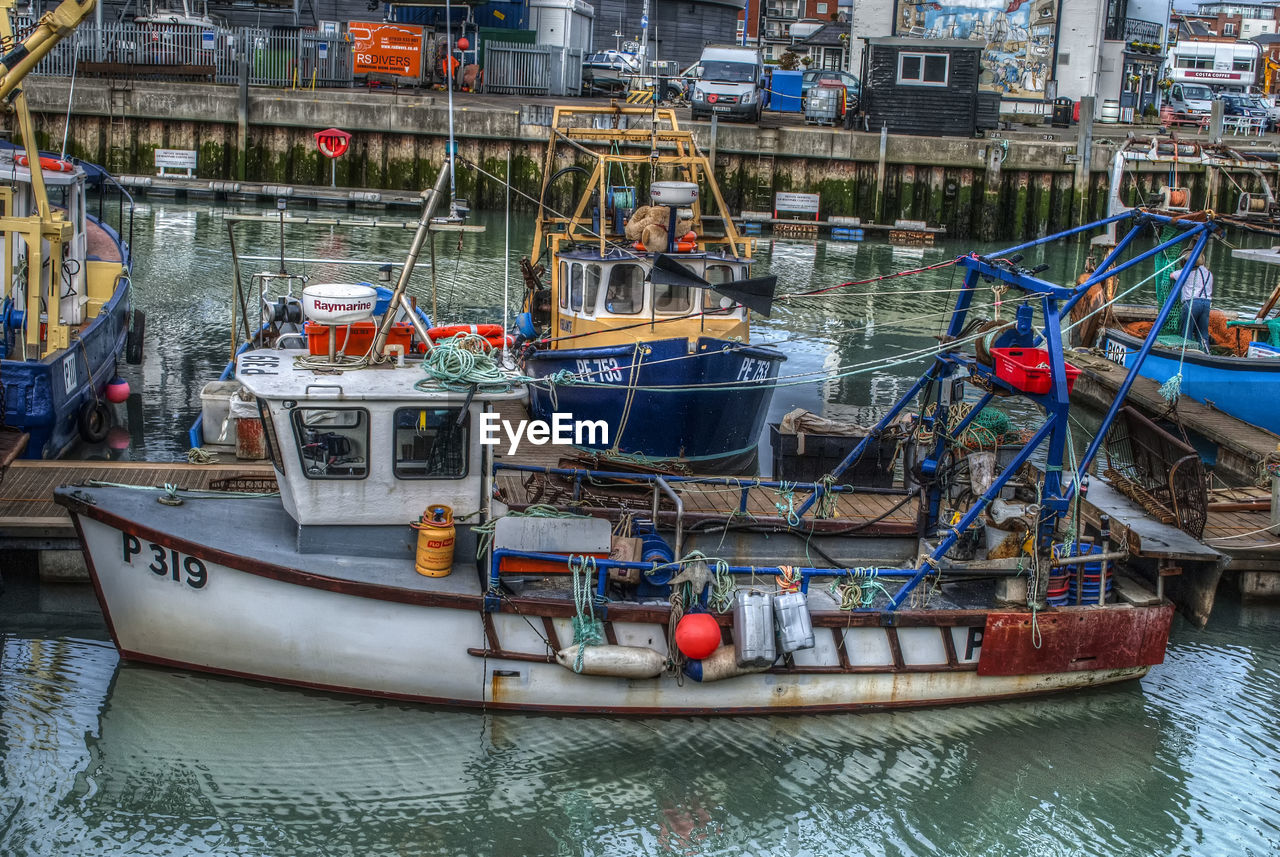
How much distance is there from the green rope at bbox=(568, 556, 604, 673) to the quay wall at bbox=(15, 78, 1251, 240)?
2359 centimetres

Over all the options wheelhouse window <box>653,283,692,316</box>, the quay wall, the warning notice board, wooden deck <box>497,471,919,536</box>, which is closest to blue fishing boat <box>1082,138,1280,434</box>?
wooden deck <box>497,471,919,536</box>

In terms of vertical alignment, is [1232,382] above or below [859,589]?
above

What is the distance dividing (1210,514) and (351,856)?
8.45 metres

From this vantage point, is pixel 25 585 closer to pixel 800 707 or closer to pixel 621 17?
pixel 800 707

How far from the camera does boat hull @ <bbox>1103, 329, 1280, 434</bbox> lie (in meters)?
15.4

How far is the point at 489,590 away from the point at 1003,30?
1503 inches

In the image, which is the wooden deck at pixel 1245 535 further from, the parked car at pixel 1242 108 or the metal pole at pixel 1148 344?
the parked car at pixel 1242 108

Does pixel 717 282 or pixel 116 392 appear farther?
pixel 116 392

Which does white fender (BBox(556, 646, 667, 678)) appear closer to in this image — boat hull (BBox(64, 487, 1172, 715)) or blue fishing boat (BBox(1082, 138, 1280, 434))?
boat hull (BBox(64, 487, 1172, 715))

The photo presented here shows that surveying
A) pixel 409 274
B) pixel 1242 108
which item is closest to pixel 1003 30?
pixel 1242 108

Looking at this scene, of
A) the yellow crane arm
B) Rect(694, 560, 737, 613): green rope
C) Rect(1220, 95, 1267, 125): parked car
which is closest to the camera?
Rect(694, 560, 737, 613): green rope

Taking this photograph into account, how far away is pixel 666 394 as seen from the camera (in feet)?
44.1

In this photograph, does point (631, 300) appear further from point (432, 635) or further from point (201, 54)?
point (201, 54)

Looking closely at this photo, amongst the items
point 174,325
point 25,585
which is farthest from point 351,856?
point 174,325
